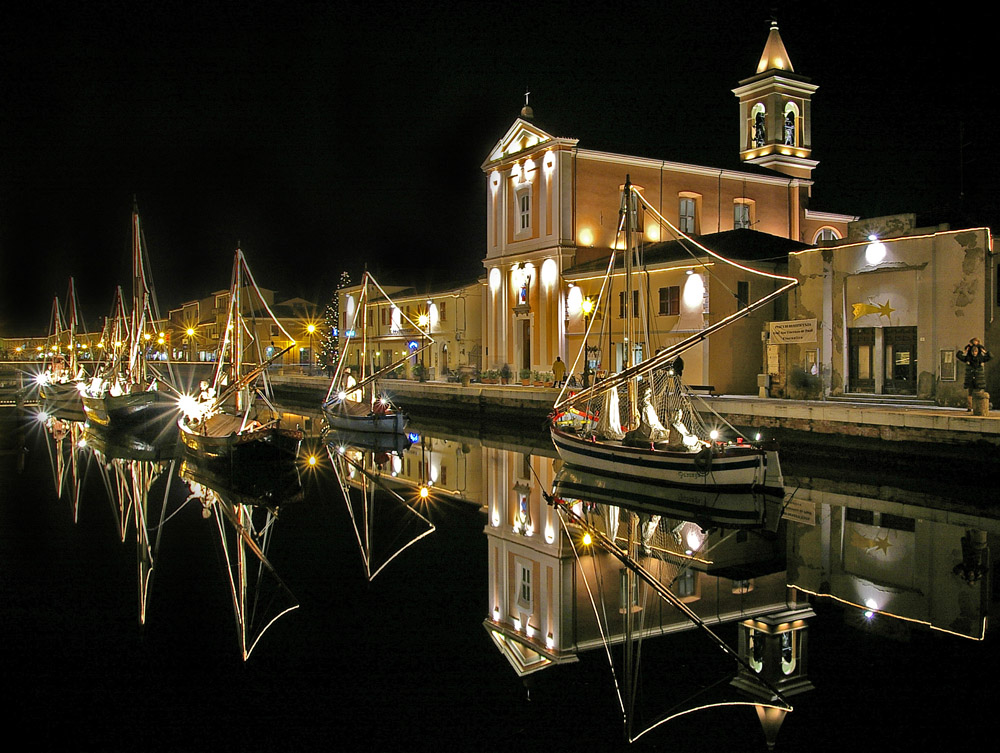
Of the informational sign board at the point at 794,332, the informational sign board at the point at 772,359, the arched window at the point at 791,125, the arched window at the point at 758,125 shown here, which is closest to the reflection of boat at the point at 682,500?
the informational sign board at the point at 794,332

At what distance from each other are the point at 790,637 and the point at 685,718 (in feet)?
9.84

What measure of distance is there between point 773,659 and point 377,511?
11.6 meters

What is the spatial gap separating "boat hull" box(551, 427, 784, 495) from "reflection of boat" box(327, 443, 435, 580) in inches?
217

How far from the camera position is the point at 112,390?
42.9 m

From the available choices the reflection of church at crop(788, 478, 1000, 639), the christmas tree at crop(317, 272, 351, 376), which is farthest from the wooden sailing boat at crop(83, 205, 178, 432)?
the reflection of church at crop(788, 478, 1000, 639)

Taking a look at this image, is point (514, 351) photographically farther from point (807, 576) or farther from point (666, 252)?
point (807, 576)

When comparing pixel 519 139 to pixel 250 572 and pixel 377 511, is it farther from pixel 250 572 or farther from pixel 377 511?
pixel 250 572

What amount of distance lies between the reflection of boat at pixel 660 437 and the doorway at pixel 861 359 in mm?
8432

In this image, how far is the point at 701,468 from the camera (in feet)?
63.9

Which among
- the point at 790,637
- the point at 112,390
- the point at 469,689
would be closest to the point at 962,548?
the point at 790,637

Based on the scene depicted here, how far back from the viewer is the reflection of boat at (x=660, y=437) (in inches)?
762

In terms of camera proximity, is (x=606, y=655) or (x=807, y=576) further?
(x=807, y=576)

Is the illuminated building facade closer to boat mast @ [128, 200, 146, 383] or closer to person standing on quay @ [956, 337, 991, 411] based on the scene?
person standing on quay @ [956, 337, 991, 411]

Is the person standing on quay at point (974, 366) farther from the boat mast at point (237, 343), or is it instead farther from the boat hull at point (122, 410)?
the boat hull at point (122, 410)
